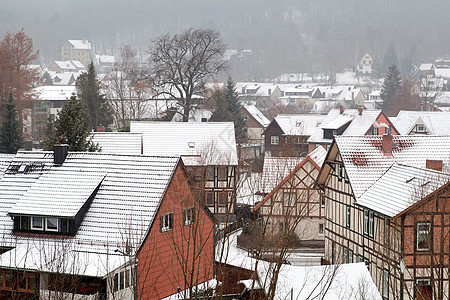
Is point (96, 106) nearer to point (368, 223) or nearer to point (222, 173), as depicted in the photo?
point (222, 173)

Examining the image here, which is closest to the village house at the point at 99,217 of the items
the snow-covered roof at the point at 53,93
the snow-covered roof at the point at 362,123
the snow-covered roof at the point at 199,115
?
the snow-covered roof at the point at 199,115

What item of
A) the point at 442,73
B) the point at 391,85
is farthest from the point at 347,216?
the point at 442,73

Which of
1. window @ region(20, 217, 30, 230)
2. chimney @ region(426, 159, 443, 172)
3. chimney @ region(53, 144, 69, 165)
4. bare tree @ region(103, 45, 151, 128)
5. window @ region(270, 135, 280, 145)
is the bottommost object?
window @ region(20, 217, 30, 230)

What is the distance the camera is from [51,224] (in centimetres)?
2141

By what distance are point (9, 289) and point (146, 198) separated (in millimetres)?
4951

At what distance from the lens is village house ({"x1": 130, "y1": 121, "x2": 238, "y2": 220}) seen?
129 ft

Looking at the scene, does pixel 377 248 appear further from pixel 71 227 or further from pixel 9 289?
pixel 9 289

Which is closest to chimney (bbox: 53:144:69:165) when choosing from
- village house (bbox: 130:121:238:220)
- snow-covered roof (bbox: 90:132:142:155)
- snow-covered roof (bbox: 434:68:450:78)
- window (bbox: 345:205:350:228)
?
window (bbox: 345:205:350:228)

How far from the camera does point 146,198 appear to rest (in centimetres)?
2128

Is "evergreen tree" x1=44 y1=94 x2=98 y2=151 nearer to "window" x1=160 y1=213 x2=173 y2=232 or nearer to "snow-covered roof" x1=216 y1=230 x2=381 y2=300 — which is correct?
"window" x1=160 y1=213 x2=173 y2=232

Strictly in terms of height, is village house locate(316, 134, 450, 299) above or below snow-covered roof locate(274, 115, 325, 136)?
below

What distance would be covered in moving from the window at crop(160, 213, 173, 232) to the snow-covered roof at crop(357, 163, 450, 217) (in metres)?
7.14

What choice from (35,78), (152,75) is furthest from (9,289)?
(35,78)

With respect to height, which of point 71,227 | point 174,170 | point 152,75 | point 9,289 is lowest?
point 9,289
